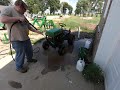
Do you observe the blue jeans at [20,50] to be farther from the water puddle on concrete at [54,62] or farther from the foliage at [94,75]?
the foliage at [94,75]

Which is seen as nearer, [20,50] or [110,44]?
[110,44]

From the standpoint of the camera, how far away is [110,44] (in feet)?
13.2

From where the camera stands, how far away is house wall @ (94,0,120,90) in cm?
364

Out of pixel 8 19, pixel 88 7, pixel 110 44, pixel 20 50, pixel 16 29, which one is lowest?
pixel 88 7

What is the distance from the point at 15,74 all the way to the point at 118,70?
Answer: 2.83m

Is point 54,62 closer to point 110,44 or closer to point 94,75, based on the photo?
point 94,75

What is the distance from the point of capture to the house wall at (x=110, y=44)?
3641mm

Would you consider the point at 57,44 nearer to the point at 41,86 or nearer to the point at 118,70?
the point at 41,86

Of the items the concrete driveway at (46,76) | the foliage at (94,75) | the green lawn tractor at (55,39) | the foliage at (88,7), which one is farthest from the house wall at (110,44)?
the foliage at (88,7)

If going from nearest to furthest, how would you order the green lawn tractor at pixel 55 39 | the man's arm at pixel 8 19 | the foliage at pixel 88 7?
the man's arm at pixel 8 19, the green lawn tractor at pixel 55 39, the foliage at pixel 88 7

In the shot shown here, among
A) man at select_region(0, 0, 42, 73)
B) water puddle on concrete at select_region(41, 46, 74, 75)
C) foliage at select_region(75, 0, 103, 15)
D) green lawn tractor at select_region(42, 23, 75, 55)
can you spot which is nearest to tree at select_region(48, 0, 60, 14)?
foliage at select_region(75, 0, 103, 15)

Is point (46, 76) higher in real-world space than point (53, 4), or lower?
higher

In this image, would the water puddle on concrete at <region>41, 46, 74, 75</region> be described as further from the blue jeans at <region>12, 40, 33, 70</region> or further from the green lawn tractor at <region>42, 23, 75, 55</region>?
the blue jeans at <region>12, 40, 33, 70</region>

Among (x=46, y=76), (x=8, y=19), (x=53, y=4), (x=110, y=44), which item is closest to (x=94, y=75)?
(x=110, y=44)
